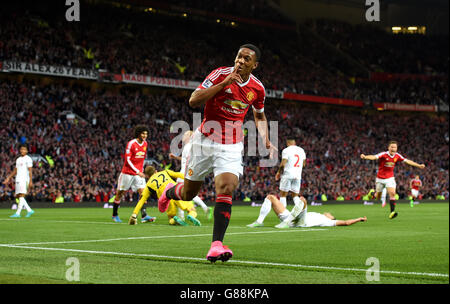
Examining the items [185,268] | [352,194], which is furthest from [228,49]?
[185,268]

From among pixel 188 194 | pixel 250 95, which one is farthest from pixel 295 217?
pixel 250 95

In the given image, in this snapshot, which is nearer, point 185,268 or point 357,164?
point 185,268

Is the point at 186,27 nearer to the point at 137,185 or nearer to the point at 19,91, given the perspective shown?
the point at 19,91

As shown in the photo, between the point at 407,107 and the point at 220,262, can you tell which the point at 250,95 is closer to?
the point at 220,262

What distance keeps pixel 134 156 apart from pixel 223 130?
8.43m

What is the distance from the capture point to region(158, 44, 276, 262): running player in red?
6688mm

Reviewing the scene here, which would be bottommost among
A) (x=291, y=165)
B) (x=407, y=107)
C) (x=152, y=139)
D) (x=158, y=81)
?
(x=291, y=165)

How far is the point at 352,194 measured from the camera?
130 ft

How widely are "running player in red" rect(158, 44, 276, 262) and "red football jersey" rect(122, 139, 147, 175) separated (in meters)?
7.90

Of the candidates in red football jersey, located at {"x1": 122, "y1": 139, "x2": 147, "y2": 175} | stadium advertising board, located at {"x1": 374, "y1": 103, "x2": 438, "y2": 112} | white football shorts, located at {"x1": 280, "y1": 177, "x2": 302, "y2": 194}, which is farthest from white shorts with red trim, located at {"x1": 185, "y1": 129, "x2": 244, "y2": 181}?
stadium advertising board, located at {"x1": 374, "y1": 103, "x2": 438, "y2": 112}

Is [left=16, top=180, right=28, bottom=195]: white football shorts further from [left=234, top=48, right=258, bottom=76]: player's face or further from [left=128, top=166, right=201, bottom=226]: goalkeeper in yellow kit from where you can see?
[left=234, top=48, right=258, bottom=76]: player's face

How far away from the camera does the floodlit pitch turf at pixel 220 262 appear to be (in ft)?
18.3

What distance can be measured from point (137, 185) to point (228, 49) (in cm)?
3453

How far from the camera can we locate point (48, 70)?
34.3 meters
